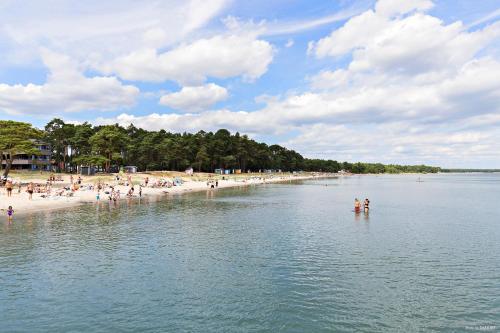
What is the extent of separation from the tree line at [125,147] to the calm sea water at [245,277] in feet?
164

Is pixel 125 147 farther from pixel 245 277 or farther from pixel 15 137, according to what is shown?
pixel 245 277

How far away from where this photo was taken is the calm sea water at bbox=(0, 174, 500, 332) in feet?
50.2

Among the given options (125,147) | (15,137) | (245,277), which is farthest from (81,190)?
(125,147)

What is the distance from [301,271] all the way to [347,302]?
5227 mm

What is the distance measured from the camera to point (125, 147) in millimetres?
143500

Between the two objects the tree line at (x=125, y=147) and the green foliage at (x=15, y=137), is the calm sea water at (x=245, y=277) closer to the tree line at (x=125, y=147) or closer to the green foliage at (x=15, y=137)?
the green foliage at (x=15, y=137)

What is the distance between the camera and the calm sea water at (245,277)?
50.2ft

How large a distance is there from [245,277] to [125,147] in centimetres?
13234

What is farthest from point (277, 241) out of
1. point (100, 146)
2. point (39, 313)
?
point (100, 146)

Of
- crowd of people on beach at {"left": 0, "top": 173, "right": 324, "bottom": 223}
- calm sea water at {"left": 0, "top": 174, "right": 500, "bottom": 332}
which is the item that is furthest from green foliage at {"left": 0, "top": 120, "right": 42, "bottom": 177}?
calm sea water at {"left": 0, "top": 174, "right": 500, "bottom": 332}

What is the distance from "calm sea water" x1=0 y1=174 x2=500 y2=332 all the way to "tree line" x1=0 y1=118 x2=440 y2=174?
49956 mm

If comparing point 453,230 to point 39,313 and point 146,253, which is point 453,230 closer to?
point 146,253

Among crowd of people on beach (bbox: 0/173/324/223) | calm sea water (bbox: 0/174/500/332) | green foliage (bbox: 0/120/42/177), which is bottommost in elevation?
calm sea water (bbox: 0/174/500/332)

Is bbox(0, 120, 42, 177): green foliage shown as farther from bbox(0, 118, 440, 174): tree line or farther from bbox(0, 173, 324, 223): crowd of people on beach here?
bbox(0, 173, 324, 223): crowd of people on beach
